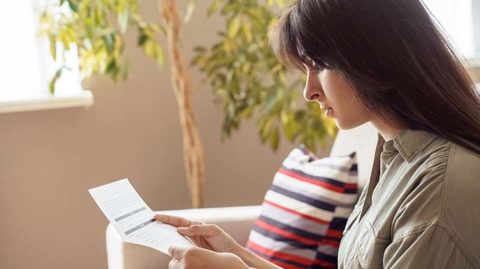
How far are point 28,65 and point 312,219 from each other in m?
1.35

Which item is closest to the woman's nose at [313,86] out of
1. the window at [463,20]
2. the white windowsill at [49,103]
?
the white windowsill at [49,103]

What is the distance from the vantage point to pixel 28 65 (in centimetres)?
267

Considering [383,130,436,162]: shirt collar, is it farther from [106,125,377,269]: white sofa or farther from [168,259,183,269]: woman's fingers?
[106,125,377,269]: white sofa

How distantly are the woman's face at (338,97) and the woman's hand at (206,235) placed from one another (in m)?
0.43

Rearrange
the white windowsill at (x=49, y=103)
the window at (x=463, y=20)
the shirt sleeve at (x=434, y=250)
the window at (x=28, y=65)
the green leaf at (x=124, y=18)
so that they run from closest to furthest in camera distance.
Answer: the shirt sleeve at (x=434, y=250)
the green leaf at (x=124, y=18)
the white windowsill at (x=49, y=103)
the window at (x=28, y=65)
the window at (x=463, y=20)

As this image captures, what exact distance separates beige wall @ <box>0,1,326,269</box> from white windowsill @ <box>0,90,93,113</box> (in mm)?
40

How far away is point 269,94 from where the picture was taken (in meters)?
2.51

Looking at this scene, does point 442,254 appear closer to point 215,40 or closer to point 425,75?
point 425,75

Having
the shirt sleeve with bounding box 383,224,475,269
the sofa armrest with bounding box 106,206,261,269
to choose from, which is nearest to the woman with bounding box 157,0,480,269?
the shirt sleeve with bounding box 383,224,475,269

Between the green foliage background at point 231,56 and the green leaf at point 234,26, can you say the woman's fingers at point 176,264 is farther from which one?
the green leaf at point 234,26

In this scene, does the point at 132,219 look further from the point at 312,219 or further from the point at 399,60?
the point at 399,60

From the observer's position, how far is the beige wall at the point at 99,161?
2.56 meters

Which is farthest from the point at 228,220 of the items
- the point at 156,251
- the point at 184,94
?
the point at 184,94

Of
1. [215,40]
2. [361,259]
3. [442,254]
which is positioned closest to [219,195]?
[215,40]
